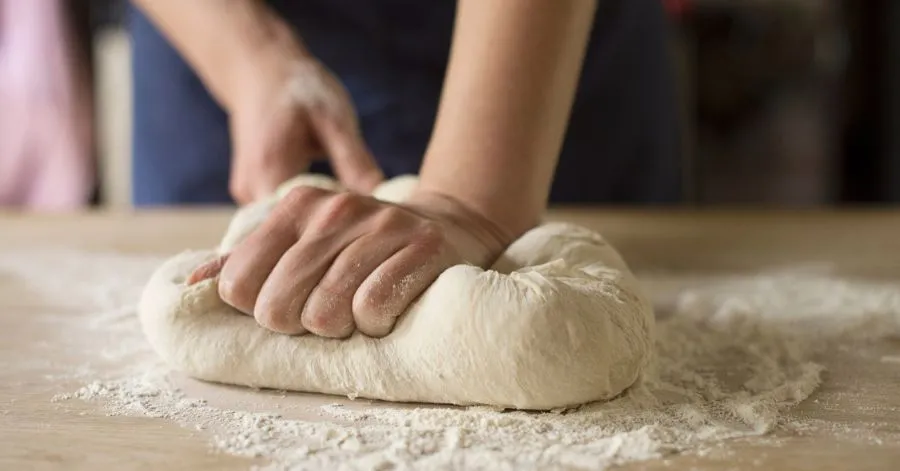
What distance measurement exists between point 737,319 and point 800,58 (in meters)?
2.59

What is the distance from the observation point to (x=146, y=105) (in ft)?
4.93

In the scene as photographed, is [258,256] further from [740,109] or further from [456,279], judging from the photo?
[740,109]

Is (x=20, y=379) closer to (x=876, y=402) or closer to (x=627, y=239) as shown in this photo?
(x=876, y=402)

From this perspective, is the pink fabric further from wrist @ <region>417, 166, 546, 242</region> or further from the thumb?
wrist @ <region>417, 166, 546, 242</region>

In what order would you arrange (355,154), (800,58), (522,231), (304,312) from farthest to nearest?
(800,58)
(355,154)
(522,231)
(304,312)

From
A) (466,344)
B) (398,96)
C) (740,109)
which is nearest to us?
(466,344)

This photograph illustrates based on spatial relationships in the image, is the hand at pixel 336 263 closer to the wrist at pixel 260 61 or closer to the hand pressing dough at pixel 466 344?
the hand pressing dough at pixel 466 344

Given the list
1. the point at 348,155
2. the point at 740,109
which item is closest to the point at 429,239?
the point at 348,155

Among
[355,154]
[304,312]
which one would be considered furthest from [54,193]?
[304,312]

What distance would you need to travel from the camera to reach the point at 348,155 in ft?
3.73

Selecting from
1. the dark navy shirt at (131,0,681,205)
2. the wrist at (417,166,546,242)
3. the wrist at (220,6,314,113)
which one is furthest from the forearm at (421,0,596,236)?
the dark navy shirt at (131,0,681,205)

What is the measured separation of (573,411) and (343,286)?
7.7 inches

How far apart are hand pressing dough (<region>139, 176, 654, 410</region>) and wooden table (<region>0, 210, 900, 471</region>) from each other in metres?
0.05

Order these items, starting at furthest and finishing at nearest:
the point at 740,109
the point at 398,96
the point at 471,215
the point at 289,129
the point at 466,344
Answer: the point at 740,109 < the point at 398,96 < the point at 289,129 < the point at 471,215 < the point at 466,344
